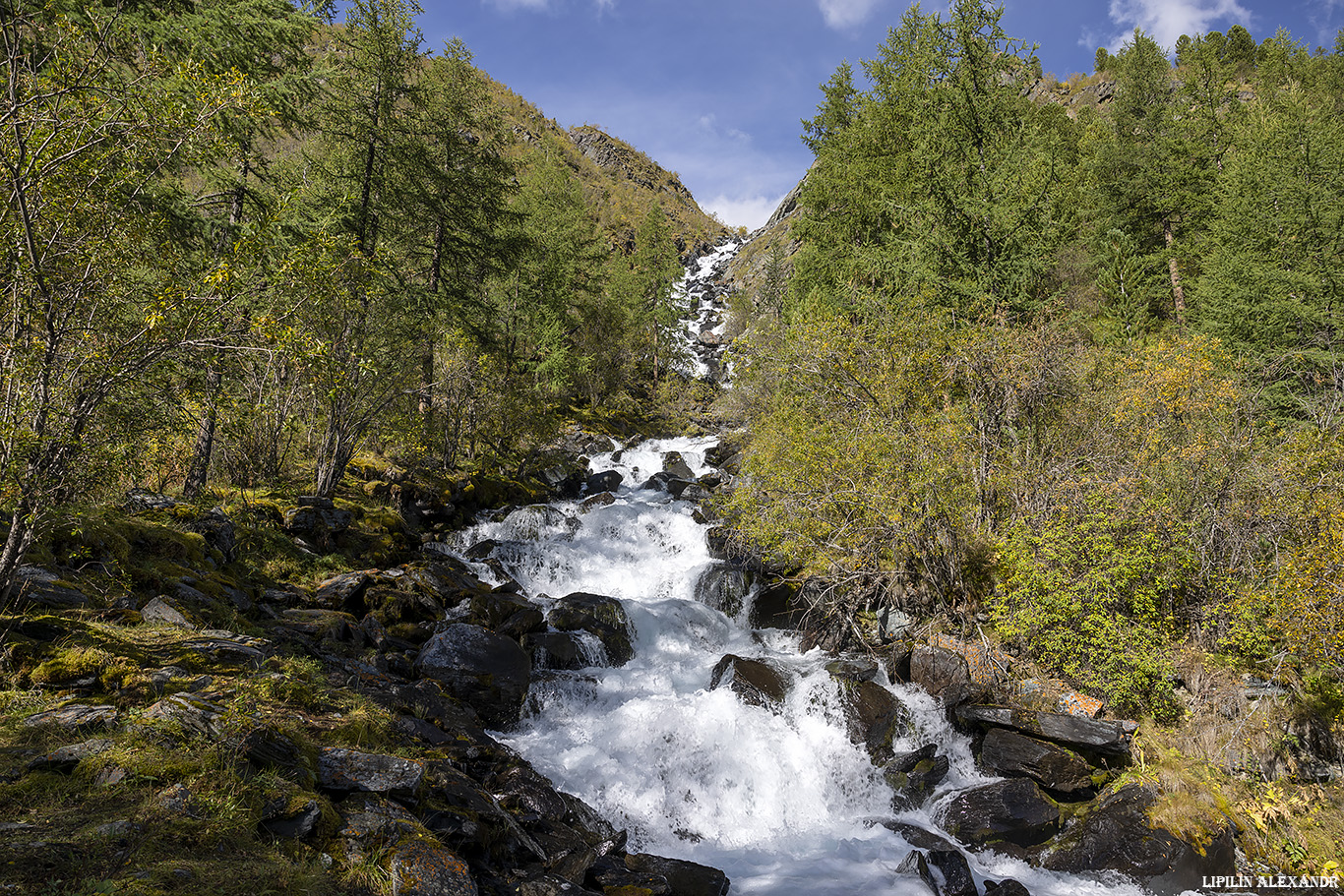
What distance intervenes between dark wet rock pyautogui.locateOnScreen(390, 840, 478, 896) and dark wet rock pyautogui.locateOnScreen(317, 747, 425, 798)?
0.85m

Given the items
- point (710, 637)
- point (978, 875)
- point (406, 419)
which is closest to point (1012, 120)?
point (710, 637)

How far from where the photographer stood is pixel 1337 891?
6.73 m

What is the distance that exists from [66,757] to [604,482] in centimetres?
2136

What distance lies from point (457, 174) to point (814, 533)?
17.2 meters

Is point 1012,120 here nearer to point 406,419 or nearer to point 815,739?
point 815,739

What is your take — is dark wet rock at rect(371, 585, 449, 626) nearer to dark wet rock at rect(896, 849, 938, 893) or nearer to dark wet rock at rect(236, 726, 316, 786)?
dark wet rock at rect(236, 726, 316, 786)

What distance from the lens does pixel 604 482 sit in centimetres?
2530

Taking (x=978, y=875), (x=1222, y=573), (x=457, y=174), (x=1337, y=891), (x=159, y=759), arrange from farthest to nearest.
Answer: (x=457, y=174), (x=1222, y=573), (x=978, y=875), (x=1337, y=891), (x=159, y=759)

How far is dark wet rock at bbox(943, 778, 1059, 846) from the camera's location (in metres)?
7.97

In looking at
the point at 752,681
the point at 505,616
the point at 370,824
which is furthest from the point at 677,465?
the point at 370,824

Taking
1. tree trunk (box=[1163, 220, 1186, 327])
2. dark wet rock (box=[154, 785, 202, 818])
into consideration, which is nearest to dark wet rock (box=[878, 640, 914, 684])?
dark wet rock (box=[154, 785, 202, 818])

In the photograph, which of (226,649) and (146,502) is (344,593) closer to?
(146,502)

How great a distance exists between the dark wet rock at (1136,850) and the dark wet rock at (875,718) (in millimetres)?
2502

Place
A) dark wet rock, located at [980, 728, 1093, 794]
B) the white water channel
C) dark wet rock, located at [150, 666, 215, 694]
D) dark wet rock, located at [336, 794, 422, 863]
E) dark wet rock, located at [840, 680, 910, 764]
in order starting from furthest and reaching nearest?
dark wet rock, located at [840, 680, 910, 764] → dark wet rock, located at [980, 728, 1093, 794] → the white water channel → dark wet rock, located at [150, 666, 215, 694] → dark wet rock, located at [336, 794, 422, 863]
